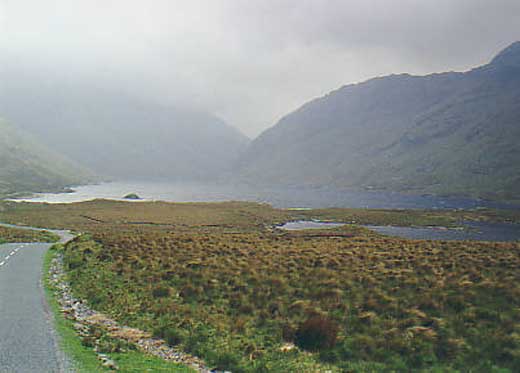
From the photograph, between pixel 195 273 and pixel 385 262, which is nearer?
pixel 195 273

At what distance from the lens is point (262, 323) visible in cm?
1858

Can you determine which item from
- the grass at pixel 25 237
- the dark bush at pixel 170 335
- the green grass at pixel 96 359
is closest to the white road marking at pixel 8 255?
the grass at pixel 25 237

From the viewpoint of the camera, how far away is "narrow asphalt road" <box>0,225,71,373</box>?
13.2 metres

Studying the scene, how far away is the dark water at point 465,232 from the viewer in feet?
261

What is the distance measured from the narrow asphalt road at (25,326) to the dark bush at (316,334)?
9.02 metres

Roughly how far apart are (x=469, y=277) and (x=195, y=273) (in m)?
16.4

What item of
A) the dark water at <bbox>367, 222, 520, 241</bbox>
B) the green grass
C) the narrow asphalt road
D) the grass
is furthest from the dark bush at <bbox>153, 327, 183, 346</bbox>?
the dark water at <bbox>367, 222, 520, 241</bbox>

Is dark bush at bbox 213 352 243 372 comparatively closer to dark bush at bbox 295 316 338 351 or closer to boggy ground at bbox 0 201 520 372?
boggy ground at bbox 0 201 520 372

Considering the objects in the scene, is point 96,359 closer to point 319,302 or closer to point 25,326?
point 25,326

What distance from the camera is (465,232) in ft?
291

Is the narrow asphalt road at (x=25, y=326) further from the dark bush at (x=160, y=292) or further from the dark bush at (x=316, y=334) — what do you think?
the dark bush at (x=316, y=334)

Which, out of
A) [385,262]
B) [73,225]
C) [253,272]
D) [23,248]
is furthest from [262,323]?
[73,225]

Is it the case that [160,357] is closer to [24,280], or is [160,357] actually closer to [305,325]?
[305,325]

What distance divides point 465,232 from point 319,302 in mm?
80703
